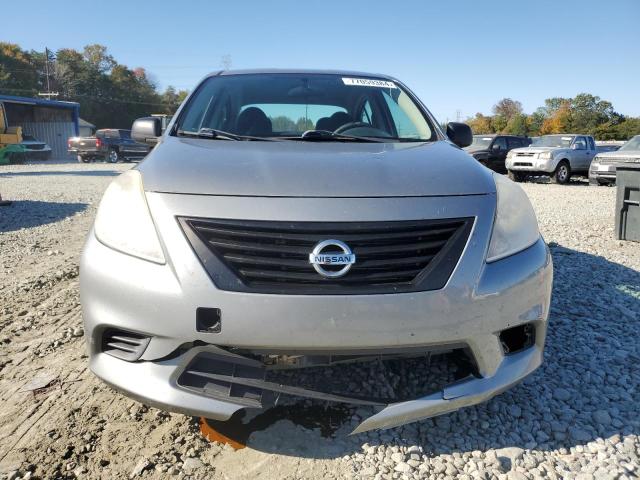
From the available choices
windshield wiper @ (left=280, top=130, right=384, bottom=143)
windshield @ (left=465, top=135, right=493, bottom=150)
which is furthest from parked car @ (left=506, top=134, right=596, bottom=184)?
windshield wiper @ (left=280, top=130, right=384, bottom=143)

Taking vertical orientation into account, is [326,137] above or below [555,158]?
above

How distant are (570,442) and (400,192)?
134 cm

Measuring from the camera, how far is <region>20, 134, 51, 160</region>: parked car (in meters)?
26.8

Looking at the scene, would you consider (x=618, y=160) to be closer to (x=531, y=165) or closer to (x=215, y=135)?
(x=531, y=165)

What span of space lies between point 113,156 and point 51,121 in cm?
1217

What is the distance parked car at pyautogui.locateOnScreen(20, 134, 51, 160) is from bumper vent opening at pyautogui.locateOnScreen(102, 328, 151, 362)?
1122 inches

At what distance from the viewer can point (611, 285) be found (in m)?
4.55

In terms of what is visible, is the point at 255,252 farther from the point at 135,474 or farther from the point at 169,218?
the point at 135,474

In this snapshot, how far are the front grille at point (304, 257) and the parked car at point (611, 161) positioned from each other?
48.3ft

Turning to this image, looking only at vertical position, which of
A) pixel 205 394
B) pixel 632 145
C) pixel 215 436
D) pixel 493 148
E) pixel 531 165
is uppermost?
pixel 632 145

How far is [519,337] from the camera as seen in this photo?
7.13 feet

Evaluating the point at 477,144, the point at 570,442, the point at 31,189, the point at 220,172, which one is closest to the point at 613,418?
the point at 570,442

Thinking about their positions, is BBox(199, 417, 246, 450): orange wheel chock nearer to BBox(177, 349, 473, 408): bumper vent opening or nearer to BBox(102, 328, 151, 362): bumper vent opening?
BBox(177, 349, 473, 408): bumper vent opening

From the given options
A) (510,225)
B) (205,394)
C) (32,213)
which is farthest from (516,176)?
(205,394)
